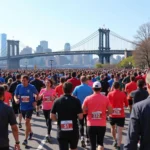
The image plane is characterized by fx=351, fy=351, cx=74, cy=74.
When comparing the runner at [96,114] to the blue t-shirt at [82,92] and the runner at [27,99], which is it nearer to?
the blue t-shirt at [82,92]

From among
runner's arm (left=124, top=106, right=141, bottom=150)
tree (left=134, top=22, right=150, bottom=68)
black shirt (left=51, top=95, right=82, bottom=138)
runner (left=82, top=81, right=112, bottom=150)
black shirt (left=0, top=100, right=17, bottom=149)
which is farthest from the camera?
tree (left=134, top=22, right=150, bottom=68)

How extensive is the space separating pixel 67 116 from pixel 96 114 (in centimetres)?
88

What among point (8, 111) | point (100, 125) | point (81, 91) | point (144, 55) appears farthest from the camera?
point (144, 55)

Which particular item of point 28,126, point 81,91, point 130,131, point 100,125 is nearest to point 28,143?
point 28,126

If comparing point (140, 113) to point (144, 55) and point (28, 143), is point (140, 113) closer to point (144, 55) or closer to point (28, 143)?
point (28, 143)

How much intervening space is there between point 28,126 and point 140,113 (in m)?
6.34

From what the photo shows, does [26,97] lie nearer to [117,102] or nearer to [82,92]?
[82,92]

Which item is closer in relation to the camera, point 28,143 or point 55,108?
point 55,108

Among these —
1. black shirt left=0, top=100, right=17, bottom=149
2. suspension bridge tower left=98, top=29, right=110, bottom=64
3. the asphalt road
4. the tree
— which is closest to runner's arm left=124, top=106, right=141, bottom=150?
black shirt left=0, top=100, right=17, bottom=149

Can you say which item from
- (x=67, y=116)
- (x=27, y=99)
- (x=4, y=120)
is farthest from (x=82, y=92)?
(x=4, y=120)

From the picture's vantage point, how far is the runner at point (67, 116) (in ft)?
20.3

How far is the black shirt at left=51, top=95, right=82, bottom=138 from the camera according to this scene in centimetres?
618

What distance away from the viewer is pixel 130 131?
3.58 m

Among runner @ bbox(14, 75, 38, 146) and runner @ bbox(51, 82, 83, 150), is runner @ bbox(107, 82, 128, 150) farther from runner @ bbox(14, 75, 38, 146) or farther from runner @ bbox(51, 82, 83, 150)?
runner @ bbox(51, 82, 83, 150)
